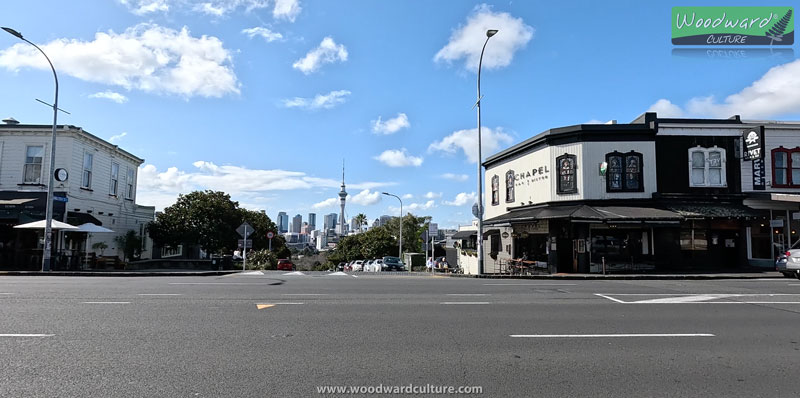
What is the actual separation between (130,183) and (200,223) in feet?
20.1

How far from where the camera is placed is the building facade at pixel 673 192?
21688 millimetres

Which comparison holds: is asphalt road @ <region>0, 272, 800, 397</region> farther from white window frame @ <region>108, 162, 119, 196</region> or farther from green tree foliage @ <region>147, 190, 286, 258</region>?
green tree foliage @ <region>147, 190, 286, 258</region>

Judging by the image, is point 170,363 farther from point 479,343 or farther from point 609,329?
point 609,329

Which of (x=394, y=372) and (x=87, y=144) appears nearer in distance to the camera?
(x=394, y=372)

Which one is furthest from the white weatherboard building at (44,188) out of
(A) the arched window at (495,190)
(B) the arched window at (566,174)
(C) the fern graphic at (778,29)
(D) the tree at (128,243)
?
(C) the fern graphic at (778,29)

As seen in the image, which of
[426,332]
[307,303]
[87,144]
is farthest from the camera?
[87,144]

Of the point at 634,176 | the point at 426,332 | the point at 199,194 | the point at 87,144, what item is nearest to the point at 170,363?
the point at 426,332

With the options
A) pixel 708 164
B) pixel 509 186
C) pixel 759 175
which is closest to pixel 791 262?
pixel 708 164

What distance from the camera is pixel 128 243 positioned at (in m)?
29.5

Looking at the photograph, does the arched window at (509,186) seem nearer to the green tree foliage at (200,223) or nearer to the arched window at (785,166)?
the arched window at (785,166)

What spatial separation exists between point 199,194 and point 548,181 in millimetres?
27737

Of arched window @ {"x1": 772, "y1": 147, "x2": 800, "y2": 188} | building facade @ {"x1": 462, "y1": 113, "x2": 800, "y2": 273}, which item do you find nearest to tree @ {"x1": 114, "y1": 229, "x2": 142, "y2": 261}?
building facade @ {"x1": 462, "y1": 113, "x2": 800, "y2": 273}

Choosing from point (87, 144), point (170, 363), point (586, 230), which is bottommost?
point (170, 363)

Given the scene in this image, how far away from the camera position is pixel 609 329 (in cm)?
747
